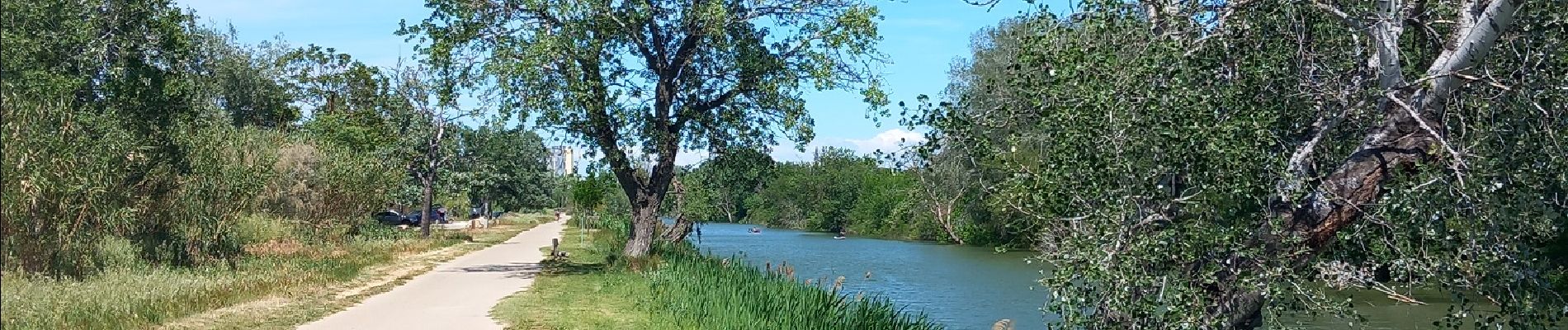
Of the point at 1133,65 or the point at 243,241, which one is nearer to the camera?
the point at 1133,65

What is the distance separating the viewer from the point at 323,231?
3375 cm

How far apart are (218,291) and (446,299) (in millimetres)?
2859

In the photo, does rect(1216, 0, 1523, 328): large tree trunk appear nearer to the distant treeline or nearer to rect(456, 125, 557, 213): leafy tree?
the distant treeline

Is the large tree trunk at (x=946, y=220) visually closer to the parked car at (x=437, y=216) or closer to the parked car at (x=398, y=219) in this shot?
the parked car at (x=398, y=219)

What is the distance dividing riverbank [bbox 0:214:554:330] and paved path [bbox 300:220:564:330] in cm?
37

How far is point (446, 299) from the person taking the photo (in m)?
16.8

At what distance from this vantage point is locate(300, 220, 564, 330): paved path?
44.2 ft

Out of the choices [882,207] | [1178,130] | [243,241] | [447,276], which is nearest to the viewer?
[1178,130]

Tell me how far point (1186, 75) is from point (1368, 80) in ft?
3.95

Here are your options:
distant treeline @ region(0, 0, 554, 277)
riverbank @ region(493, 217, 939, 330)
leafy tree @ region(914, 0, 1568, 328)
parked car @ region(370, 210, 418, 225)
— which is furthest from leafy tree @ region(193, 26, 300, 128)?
leafy tree @ region(914, 0, 1568, 328)

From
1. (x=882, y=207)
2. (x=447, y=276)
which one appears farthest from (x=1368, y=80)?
(x=882, y=207)

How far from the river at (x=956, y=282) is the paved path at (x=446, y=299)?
5.12 m

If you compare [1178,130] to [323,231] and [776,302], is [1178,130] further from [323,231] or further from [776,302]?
[323,231]

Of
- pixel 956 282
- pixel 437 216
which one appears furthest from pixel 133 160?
pixel 437 216
